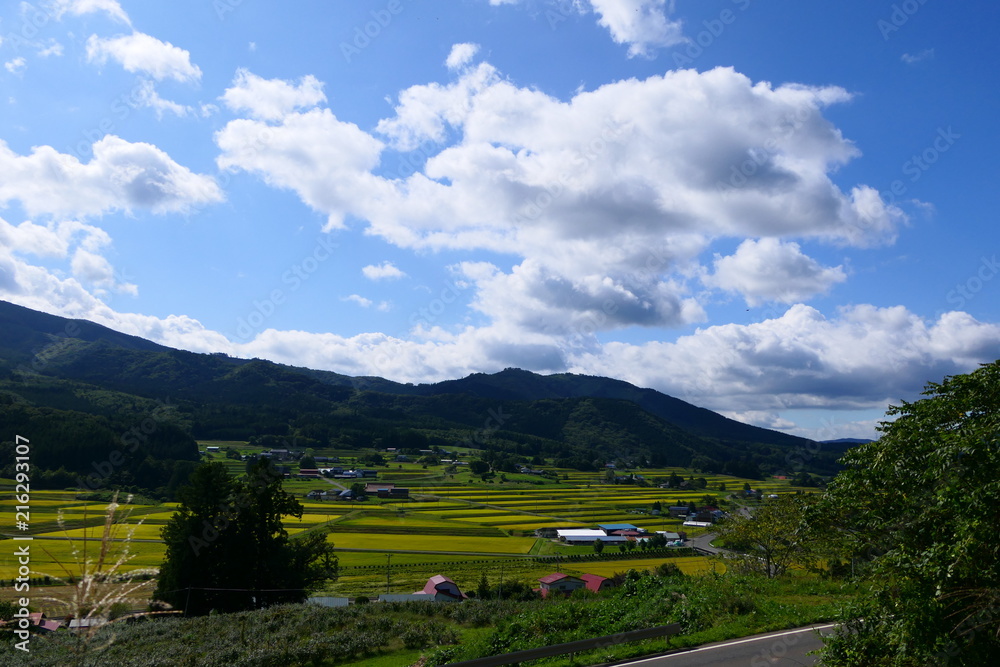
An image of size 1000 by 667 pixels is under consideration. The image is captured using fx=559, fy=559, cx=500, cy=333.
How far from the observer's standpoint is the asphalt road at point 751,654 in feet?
38.7

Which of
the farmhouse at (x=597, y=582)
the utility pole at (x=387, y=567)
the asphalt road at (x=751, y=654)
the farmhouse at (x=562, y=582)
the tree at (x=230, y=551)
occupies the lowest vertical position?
the utility pole at (x=387, y=567)

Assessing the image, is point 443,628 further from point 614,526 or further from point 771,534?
point 614,526

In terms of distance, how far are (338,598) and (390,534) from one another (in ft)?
98.2

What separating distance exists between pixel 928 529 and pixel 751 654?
6244mm

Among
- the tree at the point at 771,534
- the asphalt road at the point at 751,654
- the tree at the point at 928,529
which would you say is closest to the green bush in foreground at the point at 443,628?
the asphalt road at the point at 751,654

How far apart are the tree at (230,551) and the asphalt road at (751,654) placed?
94.5ft

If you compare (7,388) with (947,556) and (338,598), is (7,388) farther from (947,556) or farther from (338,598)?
(947,556)

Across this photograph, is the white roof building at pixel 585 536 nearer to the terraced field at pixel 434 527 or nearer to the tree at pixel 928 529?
the terraced field at pixel 434 527

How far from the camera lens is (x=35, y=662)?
48.0ft

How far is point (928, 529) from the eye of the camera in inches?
312

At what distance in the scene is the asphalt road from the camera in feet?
38.7

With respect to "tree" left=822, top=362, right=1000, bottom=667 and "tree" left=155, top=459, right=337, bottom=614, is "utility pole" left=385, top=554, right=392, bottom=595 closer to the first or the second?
"tree" left=155, top=459, right=337, bottom=614

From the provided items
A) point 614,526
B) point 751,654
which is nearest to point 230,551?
point 751,654

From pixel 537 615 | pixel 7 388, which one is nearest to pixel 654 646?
pixel 537 615
